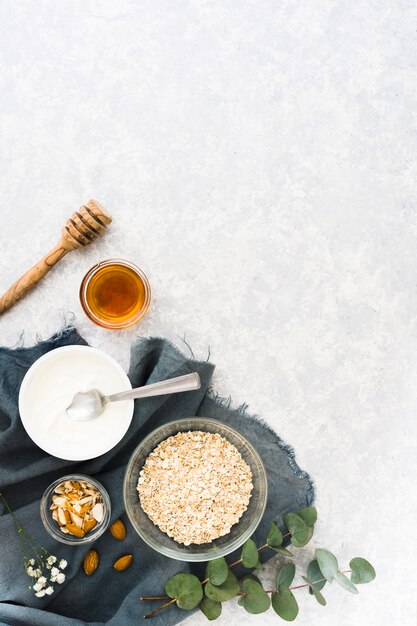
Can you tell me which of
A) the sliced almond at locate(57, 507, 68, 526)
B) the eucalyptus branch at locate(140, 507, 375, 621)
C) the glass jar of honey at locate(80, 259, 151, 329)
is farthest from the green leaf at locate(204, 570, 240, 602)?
the glass jar of honey at locate(80, 259, 151, 329)

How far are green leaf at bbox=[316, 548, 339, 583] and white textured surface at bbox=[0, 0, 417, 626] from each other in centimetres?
7

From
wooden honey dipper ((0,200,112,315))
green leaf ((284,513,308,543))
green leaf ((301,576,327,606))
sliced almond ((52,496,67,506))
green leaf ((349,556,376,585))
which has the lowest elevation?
green leaf ((349,556,376,585))

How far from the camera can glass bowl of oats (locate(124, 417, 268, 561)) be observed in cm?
124

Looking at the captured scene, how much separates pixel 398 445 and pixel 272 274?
0.47 meters

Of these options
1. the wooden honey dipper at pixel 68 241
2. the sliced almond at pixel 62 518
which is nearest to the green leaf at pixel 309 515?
the sliced almond at pixel 62 518

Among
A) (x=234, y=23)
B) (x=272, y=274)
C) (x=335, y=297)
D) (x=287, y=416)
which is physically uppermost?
(x=234, y=23)

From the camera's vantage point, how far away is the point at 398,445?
1.35m

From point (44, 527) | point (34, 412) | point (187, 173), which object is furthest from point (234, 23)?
point (44, 527)

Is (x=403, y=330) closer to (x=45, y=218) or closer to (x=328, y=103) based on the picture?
(x=328, y=103)

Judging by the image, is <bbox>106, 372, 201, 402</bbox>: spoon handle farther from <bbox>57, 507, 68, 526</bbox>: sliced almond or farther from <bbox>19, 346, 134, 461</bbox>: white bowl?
<bbox>57, 507, 68, 526</bbox>: sliced almond

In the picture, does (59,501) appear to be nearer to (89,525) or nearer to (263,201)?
(89,525)

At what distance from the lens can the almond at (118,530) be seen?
1.28 metres

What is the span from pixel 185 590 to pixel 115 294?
0.62 meters

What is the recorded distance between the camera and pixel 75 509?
4.05 feet
